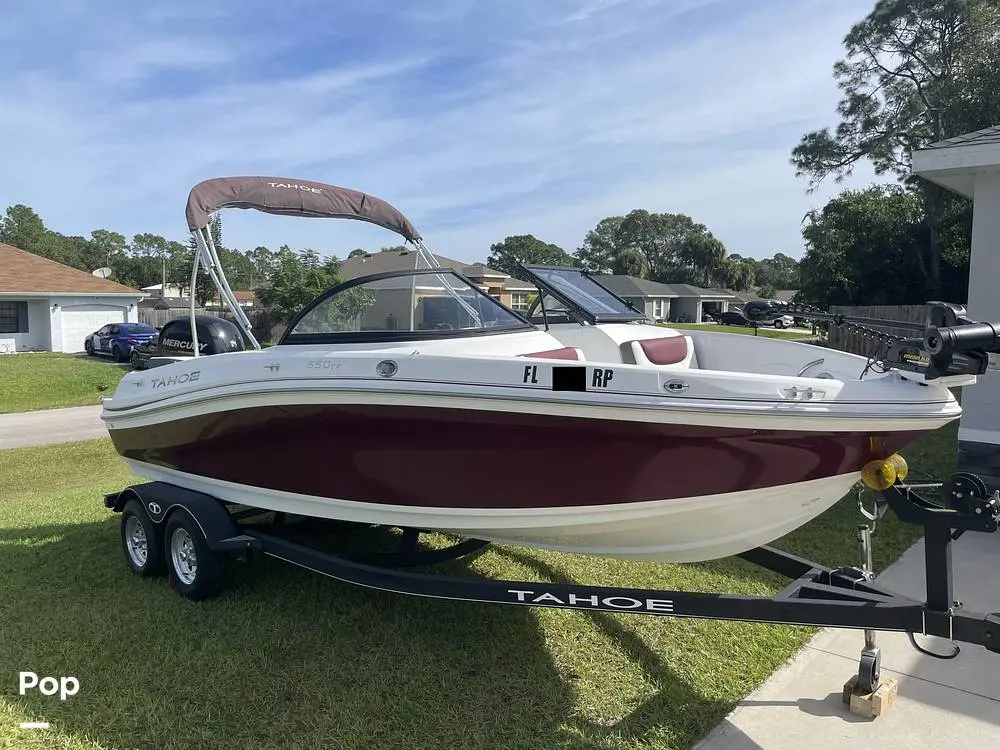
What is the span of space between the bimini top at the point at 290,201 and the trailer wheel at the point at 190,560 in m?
1.92

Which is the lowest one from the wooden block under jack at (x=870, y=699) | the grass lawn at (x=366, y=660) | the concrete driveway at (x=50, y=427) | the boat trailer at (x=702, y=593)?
the concrete driveway at (x=50, y=427)

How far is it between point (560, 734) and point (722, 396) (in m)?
1.54

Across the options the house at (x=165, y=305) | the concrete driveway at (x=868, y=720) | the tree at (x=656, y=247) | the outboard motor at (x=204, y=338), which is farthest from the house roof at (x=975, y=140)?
the tree at (x=656, y=247)

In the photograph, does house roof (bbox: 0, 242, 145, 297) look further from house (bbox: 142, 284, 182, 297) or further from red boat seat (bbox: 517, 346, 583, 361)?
house (bbox: 142, 284, 182, 297)

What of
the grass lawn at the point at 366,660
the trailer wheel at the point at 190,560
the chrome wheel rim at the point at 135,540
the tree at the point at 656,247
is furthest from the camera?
the tree at the point at 656,247

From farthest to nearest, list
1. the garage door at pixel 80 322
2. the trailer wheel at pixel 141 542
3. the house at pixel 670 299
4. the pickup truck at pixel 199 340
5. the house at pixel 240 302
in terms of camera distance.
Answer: the house at pixel 670 299, the garage door at pixel 80 322, the house at pixel 240 302, the pickup truck at pixel 199 340, the trailer wheel at pixel 141 542

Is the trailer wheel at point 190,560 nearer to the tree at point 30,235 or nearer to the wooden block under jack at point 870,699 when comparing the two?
the wooden block under jack at point 870,699

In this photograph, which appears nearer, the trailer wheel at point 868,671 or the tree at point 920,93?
the trailer wheel at point 868,671

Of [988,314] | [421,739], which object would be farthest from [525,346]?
[988,314]

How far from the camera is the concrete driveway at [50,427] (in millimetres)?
9930

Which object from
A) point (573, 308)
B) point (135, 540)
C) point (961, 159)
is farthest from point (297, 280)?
point (961, 159)

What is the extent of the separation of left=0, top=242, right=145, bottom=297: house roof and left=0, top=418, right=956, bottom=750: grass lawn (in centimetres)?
2193

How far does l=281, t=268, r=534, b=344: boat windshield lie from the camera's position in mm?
3777

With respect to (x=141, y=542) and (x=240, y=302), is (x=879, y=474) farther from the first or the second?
(x=240, y=302)
